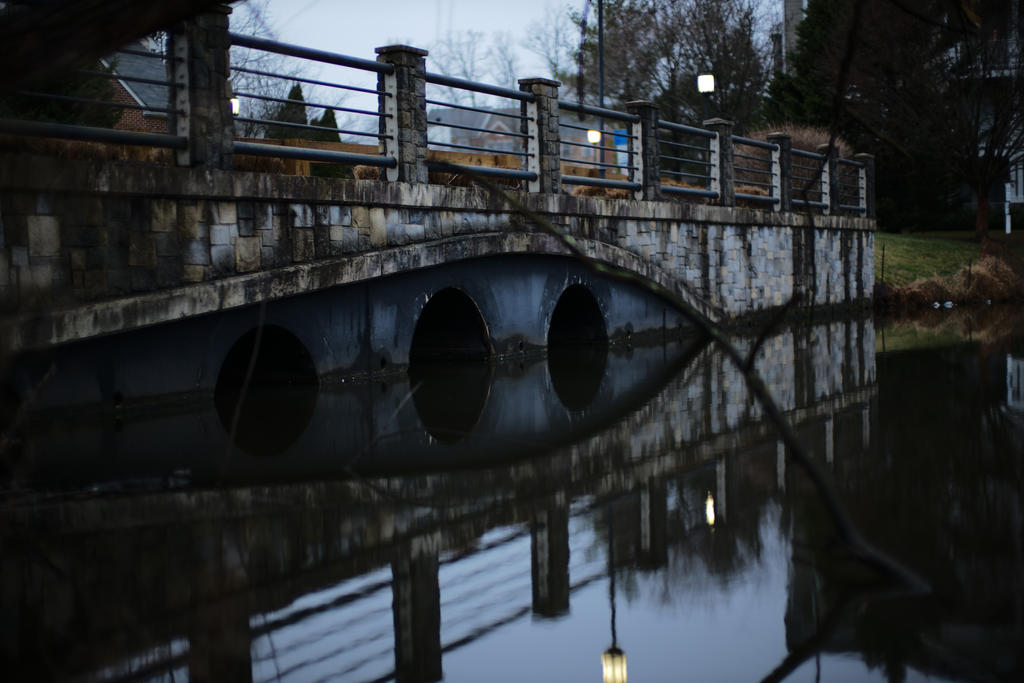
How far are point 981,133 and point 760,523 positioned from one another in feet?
98.5

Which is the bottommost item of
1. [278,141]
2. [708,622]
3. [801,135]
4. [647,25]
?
[708,622]

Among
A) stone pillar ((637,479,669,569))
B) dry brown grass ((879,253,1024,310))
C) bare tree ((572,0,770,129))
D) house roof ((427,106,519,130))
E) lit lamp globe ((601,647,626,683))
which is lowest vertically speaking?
lit lamp globe ((601,647,626,683))

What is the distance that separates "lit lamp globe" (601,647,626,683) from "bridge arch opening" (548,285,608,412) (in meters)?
7.93

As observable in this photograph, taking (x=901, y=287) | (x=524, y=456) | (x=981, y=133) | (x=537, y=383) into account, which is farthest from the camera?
(x=981, y=133)

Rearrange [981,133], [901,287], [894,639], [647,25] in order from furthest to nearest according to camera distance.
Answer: [647,25] → [981,133] → [901,287] → [894,639]

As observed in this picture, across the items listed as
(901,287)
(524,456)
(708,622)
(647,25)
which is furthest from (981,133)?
(708,622)

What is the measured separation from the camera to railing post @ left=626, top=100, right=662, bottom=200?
14766 millimetres

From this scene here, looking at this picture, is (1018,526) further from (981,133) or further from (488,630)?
(981,133)

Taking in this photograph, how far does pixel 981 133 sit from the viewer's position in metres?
31.6

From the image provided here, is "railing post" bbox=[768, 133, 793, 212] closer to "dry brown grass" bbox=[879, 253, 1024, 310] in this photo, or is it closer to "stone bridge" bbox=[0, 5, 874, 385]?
"stone bridge" bbox=[0, 5, 874, 385]

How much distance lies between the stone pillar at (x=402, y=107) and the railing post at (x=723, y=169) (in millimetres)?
7216

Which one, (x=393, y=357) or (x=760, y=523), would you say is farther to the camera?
(x=393, y=357)

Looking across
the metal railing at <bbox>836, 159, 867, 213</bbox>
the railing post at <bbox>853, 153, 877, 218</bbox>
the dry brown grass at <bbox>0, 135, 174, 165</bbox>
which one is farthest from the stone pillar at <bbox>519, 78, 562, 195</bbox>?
the railing post at <bbox>853, 153, 877, 218</bbox>

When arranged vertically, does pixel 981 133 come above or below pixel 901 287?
above
